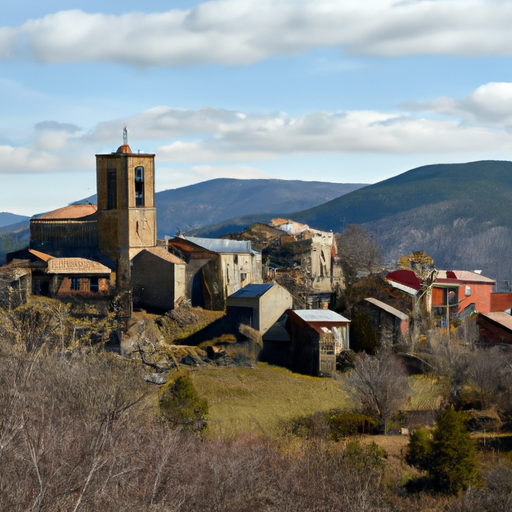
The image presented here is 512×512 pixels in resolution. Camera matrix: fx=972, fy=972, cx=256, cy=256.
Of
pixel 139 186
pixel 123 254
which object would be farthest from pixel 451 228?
pixel 123 254

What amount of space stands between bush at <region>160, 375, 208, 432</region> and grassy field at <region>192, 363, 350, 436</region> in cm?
58

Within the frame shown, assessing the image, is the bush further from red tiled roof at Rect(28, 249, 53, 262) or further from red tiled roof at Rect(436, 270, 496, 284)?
red tiled roof at Rect(436, 270, 496, 284)

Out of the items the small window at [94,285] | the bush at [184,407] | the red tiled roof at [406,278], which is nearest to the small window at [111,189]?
the small window at [94,285]

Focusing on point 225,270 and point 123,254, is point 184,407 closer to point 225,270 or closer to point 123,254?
point 123,254

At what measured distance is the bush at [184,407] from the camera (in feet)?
90.7

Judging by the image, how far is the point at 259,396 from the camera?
108 feet

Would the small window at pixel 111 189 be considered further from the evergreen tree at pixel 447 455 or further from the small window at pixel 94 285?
the evergreen tree at pixel 447 455

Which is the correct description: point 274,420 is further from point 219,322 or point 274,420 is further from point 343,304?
point 343,304

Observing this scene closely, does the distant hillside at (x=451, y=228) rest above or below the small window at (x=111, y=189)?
below

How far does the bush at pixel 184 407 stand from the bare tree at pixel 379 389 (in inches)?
243

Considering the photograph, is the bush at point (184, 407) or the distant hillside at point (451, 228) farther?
the distant hillside at point (451, 228)

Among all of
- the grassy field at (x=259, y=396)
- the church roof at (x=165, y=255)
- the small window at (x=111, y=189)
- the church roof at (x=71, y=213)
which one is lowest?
the grassy field at (x=259, y=396)

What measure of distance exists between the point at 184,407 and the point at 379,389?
24.8 ft

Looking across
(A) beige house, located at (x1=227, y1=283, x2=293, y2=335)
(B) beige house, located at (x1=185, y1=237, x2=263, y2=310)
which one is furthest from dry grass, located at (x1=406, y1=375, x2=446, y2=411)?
(B) beige house, located at (x1=185, y1=237, x2=263, y2=310)
